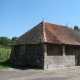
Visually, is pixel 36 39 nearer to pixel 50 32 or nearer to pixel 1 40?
pixel 50 32

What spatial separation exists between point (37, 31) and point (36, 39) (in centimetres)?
209

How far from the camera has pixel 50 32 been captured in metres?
22.1

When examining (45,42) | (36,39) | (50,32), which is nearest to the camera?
(45,42)

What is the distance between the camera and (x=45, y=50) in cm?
1958

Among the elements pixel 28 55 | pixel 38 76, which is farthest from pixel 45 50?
pixel 38 76

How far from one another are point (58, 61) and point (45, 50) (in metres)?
2.42

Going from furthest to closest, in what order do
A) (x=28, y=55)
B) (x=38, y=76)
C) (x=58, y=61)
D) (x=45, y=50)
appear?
(x=28, y=55) < (x=58, y=61) < (x=45, y=50) < (x=38, y=76)

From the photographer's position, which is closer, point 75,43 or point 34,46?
point 34,46

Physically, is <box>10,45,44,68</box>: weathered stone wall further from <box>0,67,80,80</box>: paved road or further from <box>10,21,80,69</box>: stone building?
<box>0,67,80,80</box>: paved road

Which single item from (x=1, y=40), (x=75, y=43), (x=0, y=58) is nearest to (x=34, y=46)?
(x=75, y=43)

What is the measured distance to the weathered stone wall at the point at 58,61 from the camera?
19.7 meters

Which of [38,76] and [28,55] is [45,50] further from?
[38,76]

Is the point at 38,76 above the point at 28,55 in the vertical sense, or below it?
below

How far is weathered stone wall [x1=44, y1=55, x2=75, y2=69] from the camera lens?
19.7m
